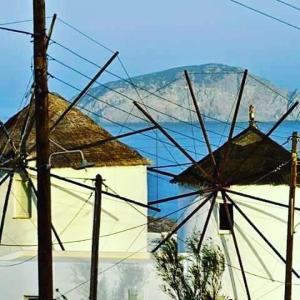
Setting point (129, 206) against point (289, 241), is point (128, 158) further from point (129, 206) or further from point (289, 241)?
point (289, 241)

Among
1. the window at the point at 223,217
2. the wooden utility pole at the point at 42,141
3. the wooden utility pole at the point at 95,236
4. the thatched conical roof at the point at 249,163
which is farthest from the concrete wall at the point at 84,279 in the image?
the wooden utility pole at the point at 42,141

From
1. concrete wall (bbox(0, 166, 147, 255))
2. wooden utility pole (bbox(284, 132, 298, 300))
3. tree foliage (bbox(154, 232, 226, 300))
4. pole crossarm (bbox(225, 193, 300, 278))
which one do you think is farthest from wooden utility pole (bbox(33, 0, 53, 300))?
concrete wall (bbox(0, 166, 147, 255))

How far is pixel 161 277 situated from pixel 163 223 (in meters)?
17.8

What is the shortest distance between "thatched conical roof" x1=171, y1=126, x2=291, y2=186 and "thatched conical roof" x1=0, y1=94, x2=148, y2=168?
3103 mm

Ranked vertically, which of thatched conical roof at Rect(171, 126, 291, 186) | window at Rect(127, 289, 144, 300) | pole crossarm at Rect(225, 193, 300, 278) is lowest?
window at Rect(127, 289, 144, 300)

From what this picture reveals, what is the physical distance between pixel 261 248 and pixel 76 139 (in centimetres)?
758

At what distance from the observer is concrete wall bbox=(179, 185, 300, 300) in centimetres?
2014

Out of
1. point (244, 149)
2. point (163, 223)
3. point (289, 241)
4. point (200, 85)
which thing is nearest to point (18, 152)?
point (244, 149)

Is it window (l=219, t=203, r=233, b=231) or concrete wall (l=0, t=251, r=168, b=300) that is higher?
window (l=219, t=203, r=233, b=231)

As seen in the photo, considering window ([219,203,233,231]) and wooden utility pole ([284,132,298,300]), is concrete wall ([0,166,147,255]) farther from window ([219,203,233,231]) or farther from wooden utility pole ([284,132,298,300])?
wooden utility pole ([284,132,298,300])

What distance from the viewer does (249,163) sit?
68.6ft

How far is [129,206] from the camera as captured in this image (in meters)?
25.5

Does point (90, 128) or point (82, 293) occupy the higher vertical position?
point (90, 128)

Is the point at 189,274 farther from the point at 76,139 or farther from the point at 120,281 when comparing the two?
the point at 76,139
